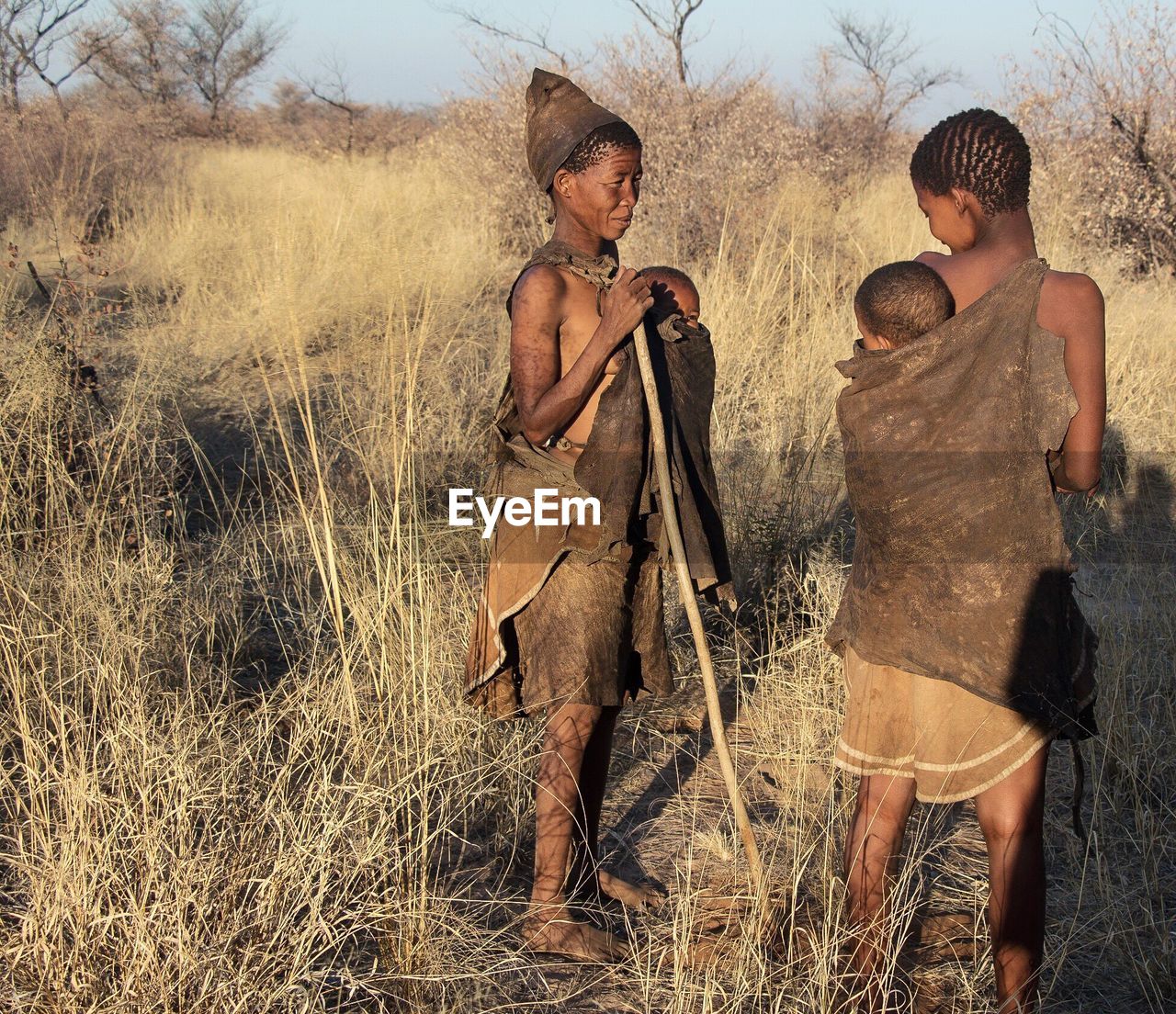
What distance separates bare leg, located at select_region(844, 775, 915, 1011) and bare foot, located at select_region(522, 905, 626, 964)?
50 cm

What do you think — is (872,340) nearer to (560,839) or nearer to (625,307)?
(625,307)

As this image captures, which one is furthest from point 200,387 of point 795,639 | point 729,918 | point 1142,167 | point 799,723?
point 1142,167

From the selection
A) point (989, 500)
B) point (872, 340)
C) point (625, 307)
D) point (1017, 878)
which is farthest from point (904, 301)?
point (1017, 878)

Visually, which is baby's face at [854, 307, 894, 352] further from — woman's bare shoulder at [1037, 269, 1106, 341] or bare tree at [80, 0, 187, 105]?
bare tree at [80, 0, 187, 105]

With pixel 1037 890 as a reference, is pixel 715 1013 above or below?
below

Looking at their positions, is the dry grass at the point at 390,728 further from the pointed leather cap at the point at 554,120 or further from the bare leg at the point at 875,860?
the pointed leather cap at the point at 554,120

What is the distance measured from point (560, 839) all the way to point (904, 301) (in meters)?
1.25

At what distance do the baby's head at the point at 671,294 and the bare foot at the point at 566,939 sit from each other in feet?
3.95

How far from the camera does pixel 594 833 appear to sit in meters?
2.46

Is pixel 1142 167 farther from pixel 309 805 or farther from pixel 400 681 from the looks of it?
pixel 309 805

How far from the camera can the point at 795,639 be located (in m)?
3.79

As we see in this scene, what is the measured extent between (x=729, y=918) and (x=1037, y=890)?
2.32ft

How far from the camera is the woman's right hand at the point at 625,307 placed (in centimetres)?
206

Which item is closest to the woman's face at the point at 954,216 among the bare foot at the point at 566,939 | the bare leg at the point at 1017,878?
the bare leg at the point at 1017,878
